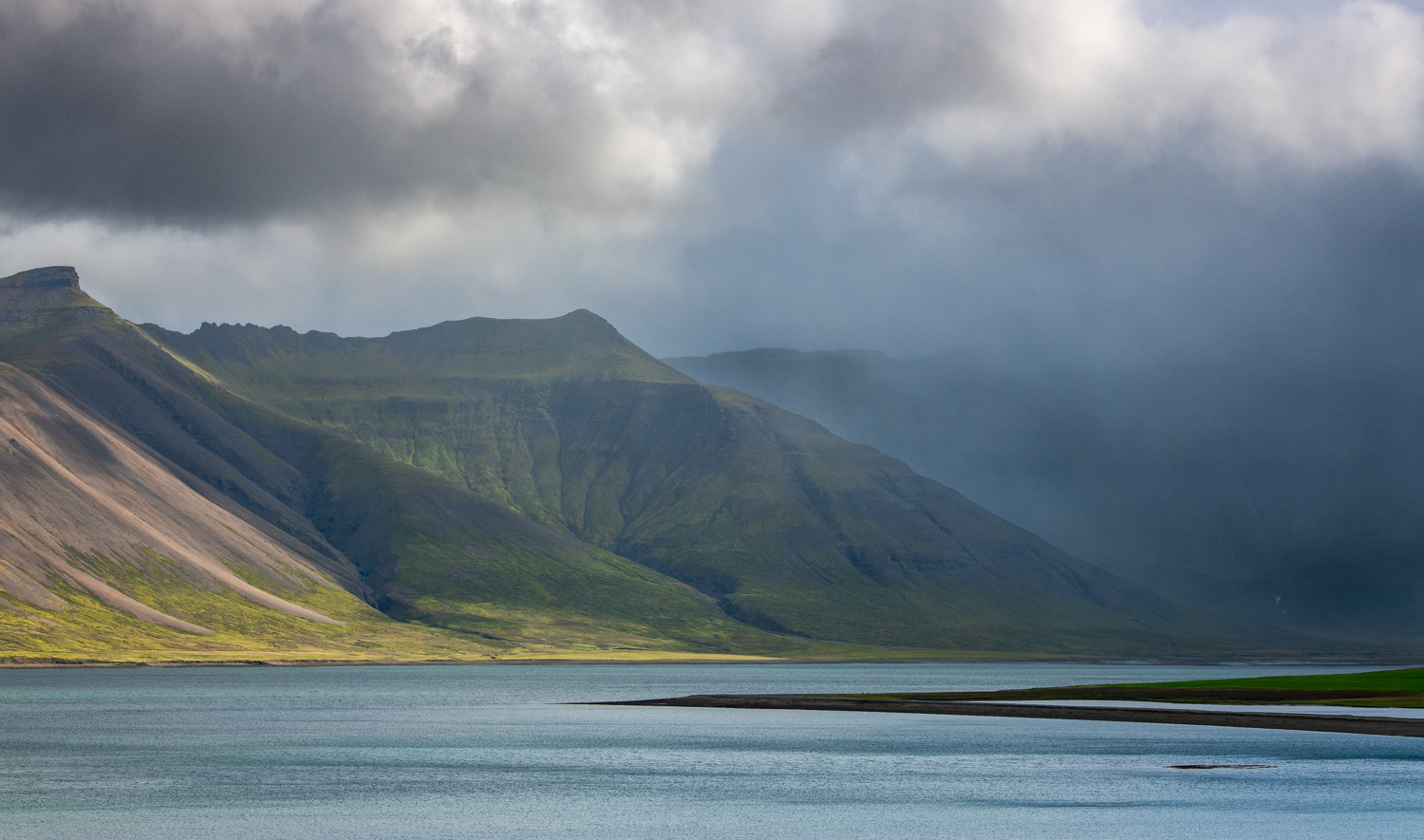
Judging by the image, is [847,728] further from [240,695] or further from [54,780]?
[240,695]

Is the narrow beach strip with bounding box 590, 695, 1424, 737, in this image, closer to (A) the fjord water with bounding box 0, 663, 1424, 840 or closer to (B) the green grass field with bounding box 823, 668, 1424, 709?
(A) the fjord water with bounding box 0, 663, 1424, 840

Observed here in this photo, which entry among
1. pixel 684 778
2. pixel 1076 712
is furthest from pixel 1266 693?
pixel 684 778

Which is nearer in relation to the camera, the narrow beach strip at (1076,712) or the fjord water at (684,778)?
the fjord water at (684,778)

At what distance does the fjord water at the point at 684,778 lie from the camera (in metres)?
68.4

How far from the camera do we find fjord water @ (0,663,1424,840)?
224 feet

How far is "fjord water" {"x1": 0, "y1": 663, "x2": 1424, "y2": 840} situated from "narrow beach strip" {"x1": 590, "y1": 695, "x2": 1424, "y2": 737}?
9.29 ft

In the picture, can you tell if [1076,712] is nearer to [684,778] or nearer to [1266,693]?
[1266,693]

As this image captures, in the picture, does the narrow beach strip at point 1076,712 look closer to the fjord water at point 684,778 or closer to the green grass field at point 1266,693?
the fjord water at point 684,778

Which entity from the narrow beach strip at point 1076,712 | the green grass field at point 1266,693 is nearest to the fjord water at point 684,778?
the narrow beach strip at point 1076,712

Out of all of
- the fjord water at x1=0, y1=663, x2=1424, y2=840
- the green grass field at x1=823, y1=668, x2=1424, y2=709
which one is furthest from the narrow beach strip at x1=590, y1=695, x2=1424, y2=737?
the green grass field at x1=823, y1=668, x2=1424, y2=709

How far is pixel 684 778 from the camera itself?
8956cm

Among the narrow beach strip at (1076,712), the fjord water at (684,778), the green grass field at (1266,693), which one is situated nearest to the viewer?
the fjord water at (684,778)

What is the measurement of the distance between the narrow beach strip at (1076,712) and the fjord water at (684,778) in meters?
2.83

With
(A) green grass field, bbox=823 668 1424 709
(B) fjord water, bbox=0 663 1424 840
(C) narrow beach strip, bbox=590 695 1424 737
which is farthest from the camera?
(A) green grass field, bbox=823 668 1424 709
